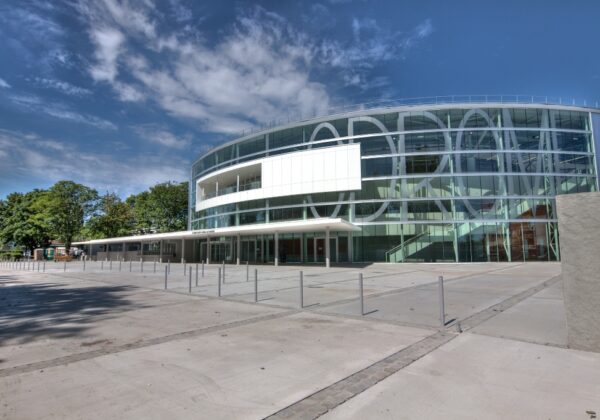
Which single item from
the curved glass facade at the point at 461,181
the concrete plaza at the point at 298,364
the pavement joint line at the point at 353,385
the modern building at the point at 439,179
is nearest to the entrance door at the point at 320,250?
the modern building at the point at 439,179

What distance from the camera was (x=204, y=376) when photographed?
200 inches

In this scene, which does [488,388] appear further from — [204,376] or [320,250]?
[320,250]

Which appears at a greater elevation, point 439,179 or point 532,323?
point 439,179

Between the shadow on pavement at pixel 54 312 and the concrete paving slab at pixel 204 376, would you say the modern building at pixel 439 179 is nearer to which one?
the shadow on pavement at pixel 54 312

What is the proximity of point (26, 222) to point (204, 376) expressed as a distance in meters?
87.0

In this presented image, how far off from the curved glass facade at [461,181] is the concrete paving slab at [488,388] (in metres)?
34.0

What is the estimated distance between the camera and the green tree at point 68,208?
69.9m

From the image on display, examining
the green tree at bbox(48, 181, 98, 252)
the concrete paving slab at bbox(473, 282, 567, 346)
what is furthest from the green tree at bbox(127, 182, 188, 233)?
the concrete paving slab at bbox(473, 282, 567, 346)

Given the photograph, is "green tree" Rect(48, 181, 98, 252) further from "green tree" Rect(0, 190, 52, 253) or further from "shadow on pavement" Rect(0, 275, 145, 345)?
"shadow on pavement" Rect(0, 275, 145, 345)

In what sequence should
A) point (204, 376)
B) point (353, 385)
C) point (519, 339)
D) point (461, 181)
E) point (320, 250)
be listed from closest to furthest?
point (353, 385) → point (204, 376) → point (519, 339) → point (461, 181) → point (320, 250)

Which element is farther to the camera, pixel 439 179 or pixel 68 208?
pixel 68 208

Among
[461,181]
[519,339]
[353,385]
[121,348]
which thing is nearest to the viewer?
[353,385]

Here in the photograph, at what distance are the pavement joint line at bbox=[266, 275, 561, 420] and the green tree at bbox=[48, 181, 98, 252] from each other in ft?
262

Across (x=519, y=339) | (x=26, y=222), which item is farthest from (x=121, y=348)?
(x=26, y=222)
